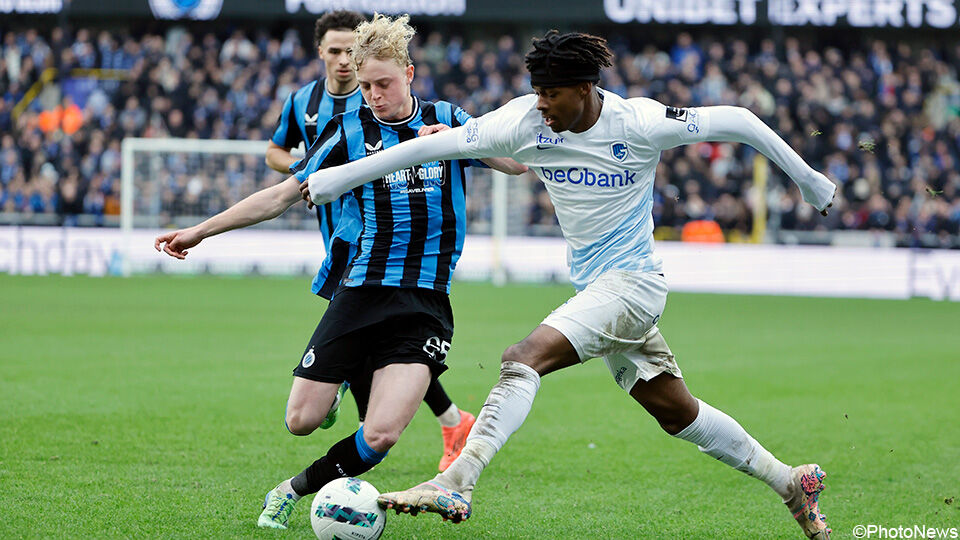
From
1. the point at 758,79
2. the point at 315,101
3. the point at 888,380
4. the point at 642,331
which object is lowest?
the point at 888,380

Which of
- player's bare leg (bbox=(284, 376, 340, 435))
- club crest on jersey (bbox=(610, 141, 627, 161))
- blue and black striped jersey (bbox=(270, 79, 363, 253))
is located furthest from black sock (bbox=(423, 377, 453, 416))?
club crest on jersey (bbox=(610, 141, 627, 161))

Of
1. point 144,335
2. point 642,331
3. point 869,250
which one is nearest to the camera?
point 642,331

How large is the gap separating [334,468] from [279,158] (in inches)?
90.0

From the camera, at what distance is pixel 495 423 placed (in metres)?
4.40

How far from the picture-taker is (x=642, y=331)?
193 inches

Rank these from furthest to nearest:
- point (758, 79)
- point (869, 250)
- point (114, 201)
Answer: point (758, 79) → point (114, 201) → point (869, 250)

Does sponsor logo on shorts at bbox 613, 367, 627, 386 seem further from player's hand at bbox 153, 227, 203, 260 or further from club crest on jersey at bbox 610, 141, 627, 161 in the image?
player's hand at bbox 153, 227, 203, 260

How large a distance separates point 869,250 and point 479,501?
1658cm

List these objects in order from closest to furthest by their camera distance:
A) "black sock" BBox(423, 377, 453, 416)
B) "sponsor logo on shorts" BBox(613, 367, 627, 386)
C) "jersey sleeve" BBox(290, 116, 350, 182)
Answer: "sponsor logo on shorts" BBox(613, 367, 627, 386) < "jersey sleeve" BBox(290, 116, 350, 182) < "black sock" BBox(423, 377, 453, 416)

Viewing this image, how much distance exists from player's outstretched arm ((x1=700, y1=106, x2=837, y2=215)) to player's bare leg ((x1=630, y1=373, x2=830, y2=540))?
1.02 metres

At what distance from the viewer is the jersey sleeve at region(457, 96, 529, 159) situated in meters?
4.68

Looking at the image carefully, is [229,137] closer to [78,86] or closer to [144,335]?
[78,86]

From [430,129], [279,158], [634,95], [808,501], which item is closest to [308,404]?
[430,129]

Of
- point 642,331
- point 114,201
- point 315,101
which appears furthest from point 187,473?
point 114,201
